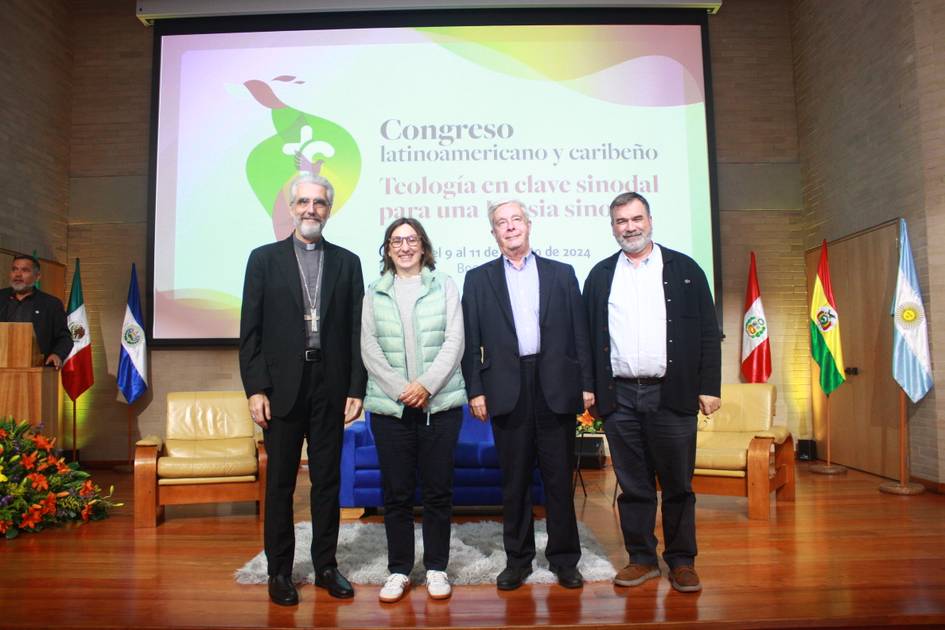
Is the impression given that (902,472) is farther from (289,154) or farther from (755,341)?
(289,154)

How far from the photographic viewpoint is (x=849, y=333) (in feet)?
19.7

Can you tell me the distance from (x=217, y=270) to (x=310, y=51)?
217 cm

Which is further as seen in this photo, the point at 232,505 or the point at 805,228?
the point at 805,228

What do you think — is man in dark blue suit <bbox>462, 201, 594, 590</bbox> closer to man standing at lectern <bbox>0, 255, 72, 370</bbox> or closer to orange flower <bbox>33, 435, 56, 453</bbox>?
orange flower <bbox>33, 435, 56, 453</bbox>

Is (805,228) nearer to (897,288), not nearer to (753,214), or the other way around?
(753,214)

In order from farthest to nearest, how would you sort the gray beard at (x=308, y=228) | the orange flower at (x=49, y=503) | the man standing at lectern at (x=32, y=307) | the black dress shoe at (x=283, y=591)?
the man standing at lectern at (x=32, y=307) < the orange flower at (x=49, y=503) < the gray beard at (x=308, y=228) < the black dress shoe at (x=283, y=591)

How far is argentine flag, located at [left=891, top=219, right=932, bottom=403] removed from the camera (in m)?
4.96

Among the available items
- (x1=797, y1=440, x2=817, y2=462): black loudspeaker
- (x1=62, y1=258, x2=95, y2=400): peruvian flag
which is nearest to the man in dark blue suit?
(x1=797, y1=440, x2=817, y2=462): black loudspeaker

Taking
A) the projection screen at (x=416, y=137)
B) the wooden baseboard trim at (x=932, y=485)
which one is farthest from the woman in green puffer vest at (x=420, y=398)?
the wooden baseboard trim at (x=932, y=485)

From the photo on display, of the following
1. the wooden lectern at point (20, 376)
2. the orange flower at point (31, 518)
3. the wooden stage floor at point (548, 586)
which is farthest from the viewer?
the wooden lectern at point (20, 376)

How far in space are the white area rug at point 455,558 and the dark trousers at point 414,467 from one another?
0.27 m

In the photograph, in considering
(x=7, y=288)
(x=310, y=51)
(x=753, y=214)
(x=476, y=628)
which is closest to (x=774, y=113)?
(x=753, y=214)

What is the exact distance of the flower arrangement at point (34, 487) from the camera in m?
3.90

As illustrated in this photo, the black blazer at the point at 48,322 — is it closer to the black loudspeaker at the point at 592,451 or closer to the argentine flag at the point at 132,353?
the argentine flag at the point at 132,353
